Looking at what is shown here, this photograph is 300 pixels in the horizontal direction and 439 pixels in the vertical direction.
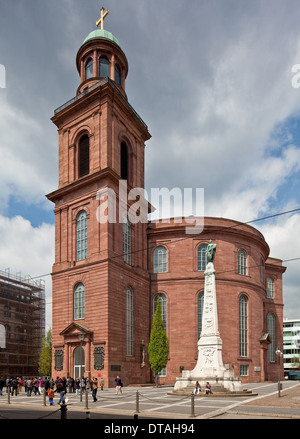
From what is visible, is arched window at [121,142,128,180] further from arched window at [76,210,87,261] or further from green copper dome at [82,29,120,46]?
green copper dome at [82,29,120,46]

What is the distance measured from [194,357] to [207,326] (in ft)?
50.0

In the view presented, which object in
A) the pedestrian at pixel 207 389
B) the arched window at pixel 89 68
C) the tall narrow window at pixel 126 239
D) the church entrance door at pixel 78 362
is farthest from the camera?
the arched window at pixel 89 68

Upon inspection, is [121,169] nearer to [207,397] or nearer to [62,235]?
[62,235]

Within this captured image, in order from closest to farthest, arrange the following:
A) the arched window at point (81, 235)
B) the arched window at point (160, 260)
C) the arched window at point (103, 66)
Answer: the arched window at point (81, 235), the arched window at point (160, 260), the arched window at point (103, 66)

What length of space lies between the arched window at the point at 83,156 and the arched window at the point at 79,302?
11996 mm

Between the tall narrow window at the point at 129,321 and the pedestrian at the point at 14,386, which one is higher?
the tall narrow window at the point at 129,321

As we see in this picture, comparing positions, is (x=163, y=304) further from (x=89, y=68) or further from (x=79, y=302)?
(x=89, y=68)

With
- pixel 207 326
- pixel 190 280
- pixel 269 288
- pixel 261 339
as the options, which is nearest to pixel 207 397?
pixel 207 326

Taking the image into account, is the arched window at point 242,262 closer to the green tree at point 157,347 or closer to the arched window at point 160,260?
the arched window at point 160,260

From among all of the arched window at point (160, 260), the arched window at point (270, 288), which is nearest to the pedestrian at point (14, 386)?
the arched window at point (160, 260)

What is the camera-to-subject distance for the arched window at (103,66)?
169 ft

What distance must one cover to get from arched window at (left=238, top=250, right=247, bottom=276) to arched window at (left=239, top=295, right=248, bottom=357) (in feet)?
9.32

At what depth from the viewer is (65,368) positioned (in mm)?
39812

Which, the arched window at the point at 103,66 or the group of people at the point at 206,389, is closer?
the group of people at the point at 206,389
